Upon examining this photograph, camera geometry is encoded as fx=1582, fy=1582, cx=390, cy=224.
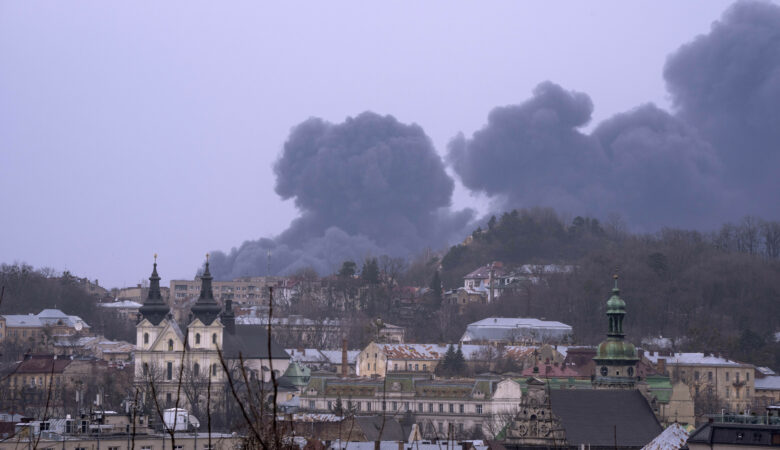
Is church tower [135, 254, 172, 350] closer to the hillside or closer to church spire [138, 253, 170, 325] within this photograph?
church spire [138, 253, 170, 325]

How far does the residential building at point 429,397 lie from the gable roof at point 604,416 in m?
19.0

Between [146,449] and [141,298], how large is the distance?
124413mm

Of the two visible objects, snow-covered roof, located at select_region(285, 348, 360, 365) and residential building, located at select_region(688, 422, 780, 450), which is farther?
snow-covered roof, located at select_region(285, 348, 360, 365)

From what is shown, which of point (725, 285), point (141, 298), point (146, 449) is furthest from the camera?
point (141, 298)

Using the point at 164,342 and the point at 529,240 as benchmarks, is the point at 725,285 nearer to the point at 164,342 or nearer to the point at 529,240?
the point at 529,240

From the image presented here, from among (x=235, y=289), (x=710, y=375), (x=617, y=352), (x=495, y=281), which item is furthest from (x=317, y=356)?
(x=235, y=289)

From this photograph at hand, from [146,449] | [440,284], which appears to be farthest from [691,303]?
[146,449]

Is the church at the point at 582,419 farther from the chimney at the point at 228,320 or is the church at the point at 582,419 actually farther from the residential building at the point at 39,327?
the residential building at the point at 39,327

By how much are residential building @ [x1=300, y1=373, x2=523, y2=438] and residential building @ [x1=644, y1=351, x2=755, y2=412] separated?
14542mm

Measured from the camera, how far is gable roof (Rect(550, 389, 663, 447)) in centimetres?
5547

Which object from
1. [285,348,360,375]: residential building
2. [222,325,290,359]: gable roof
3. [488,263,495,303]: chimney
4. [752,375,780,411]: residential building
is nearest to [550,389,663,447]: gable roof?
[752,375,780,411]: residential building

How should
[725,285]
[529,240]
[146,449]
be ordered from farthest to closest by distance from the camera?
[529,240], [725,285], [146,449]

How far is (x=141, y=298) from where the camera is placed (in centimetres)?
16738

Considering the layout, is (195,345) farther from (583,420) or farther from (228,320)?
(583,420)
